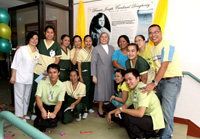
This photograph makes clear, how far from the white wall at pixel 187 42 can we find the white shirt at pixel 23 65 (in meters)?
2.35

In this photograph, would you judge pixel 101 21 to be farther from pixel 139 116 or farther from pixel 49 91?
pixel 139 116

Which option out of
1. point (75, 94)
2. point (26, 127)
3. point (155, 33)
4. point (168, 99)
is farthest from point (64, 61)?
point (26, 127)

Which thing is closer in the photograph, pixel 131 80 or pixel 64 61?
pixel 131 80

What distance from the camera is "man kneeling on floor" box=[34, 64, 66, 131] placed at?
7.38 feet

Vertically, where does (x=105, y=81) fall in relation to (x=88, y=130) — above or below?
above

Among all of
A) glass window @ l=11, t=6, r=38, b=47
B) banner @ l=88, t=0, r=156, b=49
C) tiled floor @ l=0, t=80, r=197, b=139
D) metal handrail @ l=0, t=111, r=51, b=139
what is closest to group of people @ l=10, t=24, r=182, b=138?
tiled floor @ l=0, t=80, r=197, b=139

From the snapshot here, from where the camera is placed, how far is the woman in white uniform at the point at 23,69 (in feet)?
8.11

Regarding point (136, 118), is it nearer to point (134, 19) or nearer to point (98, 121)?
point (98, 121)

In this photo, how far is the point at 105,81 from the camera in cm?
288

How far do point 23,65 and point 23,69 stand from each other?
61 millimetres

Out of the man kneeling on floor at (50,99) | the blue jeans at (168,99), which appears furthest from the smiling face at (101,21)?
the blue jeans at (168,99)

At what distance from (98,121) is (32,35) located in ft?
5.57

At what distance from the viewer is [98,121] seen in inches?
106

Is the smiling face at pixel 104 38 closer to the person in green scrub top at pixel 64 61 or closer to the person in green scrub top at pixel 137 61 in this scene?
the person in green scrub top at pixel 64 61
